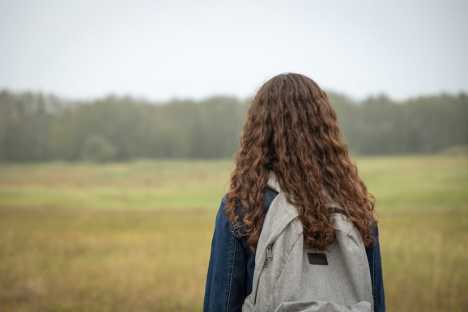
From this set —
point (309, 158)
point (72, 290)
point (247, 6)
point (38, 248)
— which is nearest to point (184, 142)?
point (38, 248)

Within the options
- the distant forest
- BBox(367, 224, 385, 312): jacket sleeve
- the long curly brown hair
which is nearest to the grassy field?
the long curly brown hair

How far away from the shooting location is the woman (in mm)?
1696

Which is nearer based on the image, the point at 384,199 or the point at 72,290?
the point at 72,290

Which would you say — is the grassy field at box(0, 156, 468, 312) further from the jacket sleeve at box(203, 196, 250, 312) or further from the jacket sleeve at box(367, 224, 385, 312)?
the jacket sleeve at box(367, 224, 385, 312)

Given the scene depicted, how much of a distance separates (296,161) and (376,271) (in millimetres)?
641

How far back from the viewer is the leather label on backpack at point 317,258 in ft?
5.46

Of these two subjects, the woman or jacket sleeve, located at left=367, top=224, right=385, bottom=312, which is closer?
the woman

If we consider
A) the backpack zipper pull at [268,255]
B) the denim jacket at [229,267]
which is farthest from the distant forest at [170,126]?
the backpack zipper pull at [268,255]

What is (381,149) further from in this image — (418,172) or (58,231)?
(58,231)

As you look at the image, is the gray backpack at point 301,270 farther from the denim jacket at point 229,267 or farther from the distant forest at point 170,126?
the distant forest at point 170,126

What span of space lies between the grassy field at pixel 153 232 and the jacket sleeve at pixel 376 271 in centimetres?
71

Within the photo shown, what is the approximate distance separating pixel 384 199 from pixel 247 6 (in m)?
43.1

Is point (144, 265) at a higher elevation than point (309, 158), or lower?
lower

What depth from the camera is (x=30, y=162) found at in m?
20.9
